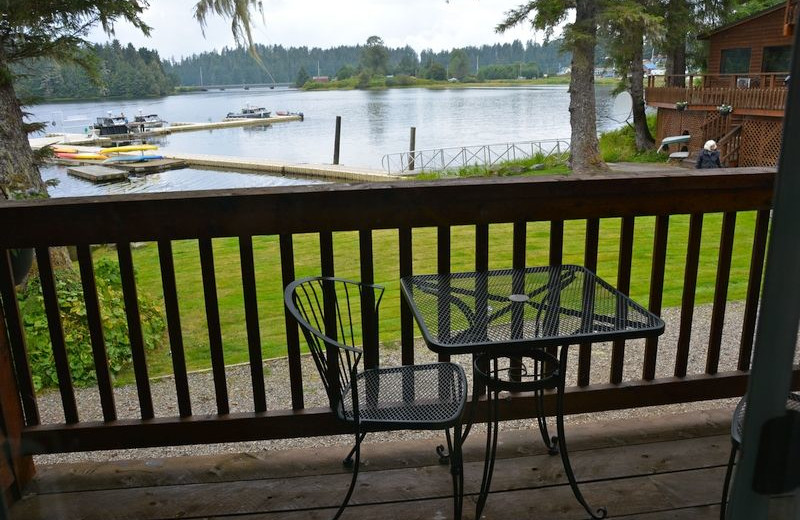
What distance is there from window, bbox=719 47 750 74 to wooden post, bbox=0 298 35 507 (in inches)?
539

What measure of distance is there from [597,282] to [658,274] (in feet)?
1.39

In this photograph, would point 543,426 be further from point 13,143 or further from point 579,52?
point 579,52

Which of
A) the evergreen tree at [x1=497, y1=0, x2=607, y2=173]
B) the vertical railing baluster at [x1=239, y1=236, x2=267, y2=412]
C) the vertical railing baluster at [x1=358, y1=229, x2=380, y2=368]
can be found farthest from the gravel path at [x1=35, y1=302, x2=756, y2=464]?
the evergreen tree at [x1=497, y1=0, x2=607, y2=173]

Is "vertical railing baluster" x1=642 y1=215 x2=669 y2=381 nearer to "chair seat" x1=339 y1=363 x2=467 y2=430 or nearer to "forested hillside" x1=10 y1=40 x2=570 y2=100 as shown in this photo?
"chair seat" x1=339 y1=363 x2=467 y2=430

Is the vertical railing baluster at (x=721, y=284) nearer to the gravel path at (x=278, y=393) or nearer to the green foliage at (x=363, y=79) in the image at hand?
the gravel path at (x=278, y=393)

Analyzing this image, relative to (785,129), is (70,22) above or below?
above

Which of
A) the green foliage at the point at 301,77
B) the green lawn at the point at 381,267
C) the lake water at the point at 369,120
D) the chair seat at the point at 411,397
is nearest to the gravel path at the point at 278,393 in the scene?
the green lawn at the point at 381,267

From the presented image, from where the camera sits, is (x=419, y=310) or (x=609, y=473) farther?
(x=609, y=473)

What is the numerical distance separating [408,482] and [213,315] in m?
0.83

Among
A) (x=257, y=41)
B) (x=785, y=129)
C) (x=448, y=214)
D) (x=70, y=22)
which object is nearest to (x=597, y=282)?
(x=448, y=214)

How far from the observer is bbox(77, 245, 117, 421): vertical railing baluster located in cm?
202

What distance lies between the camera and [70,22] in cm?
506

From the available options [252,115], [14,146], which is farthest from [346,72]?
[252,115]

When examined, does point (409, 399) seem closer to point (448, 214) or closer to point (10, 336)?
point (448, 214)
